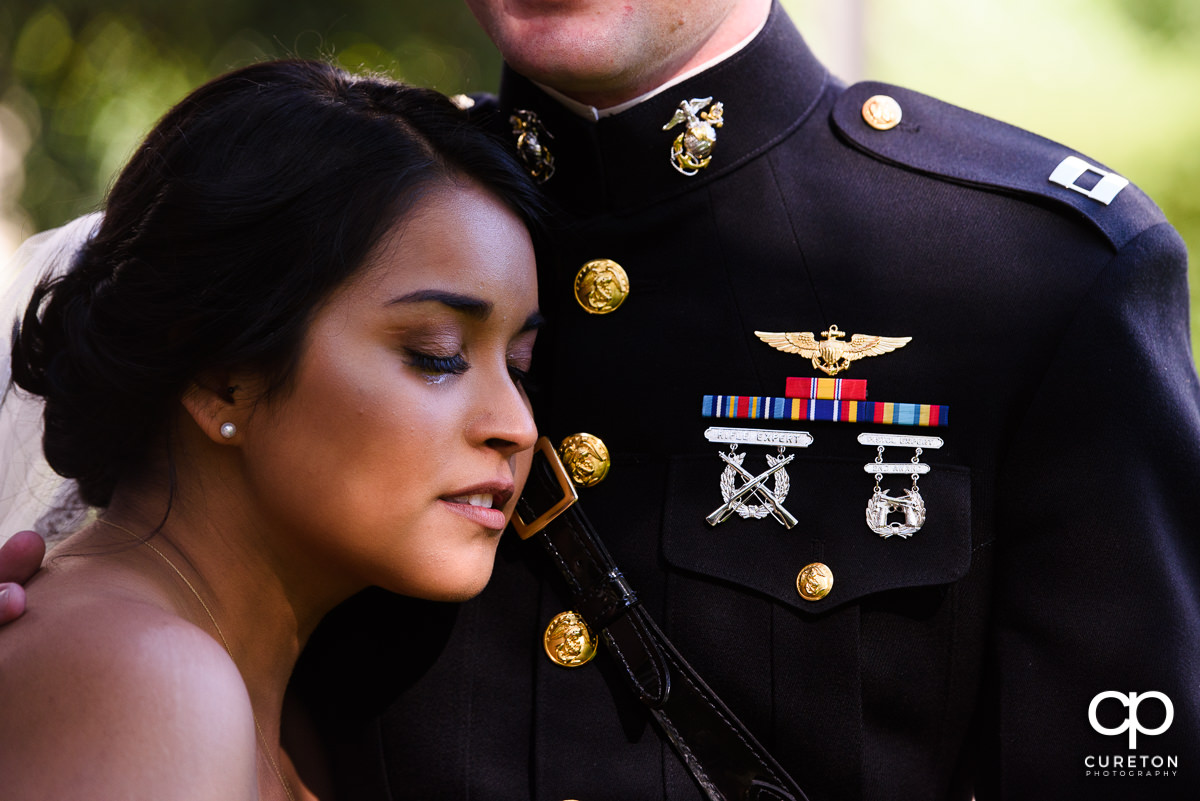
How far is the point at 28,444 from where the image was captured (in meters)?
2.24

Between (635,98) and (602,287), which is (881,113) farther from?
(602,287)

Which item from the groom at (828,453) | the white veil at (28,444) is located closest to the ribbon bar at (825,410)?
the groom at (828,453)

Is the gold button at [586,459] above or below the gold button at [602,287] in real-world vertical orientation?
below

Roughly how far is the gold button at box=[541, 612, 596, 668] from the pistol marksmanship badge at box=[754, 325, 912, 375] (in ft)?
1.64

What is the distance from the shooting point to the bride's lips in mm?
1668

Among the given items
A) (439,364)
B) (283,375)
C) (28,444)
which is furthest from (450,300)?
(28,444)

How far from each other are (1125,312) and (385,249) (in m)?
1.02

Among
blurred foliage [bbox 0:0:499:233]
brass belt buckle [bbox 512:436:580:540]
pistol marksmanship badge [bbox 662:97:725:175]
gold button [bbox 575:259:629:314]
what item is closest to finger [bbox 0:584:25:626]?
brass belt buckle [bbox 512:436:580:540]

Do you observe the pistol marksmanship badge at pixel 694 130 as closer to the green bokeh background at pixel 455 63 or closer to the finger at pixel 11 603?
the finger at pixel 11 603

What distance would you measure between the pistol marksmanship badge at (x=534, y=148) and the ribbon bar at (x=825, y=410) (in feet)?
1.57

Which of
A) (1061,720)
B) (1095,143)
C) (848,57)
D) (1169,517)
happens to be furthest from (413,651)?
(848,57)

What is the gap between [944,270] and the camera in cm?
180

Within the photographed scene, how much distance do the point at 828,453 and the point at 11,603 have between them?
1106 mm

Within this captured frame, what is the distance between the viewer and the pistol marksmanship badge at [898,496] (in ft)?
5.72
